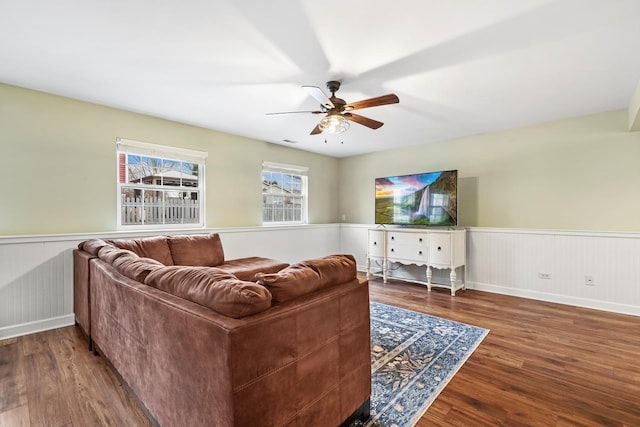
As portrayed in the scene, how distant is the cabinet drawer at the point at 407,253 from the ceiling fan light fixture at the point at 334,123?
2.44 meters

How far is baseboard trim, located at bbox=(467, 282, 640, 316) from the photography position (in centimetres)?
343

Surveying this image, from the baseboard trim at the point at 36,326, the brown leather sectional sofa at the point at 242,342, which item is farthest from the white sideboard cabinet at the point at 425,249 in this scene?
the baseboard trim at the point at 36,326

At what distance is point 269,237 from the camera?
495 cm

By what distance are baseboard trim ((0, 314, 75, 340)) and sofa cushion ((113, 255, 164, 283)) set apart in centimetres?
185

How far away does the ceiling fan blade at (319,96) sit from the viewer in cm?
237

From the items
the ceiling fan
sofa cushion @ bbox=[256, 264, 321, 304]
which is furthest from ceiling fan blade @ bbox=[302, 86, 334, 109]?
sofa cushion @ bbox=[256, 264, 321, 304]

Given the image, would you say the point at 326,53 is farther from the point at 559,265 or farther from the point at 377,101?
the point at 559,265

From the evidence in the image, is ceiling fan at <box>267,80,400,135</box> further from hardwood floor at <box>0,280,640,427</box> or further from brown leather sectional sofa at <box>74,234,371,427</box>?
hardwood floor at <box>0,280,640,427</box>

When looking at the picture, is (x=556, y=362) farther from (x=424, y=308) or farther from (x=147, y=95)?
(x=147, y=95)

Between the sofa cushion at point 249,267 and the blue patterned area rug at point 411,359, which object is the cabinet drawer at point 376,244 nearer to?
the blue patterned area rug at point 411,359

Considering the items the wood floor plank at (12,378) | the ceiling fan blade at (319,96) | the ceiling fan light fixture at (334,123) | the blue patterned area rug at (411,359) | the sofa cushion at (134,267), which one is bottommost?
the wood floor plank at (12,378)

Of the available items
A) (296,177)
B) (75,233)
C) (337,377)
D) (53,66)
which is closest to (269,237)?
(296,177)

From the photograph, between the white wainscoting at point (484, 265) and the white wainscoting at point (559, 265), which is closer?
the white wainscoting at point (484, 265)

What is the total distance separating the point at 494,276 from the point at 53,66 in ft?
18.2
